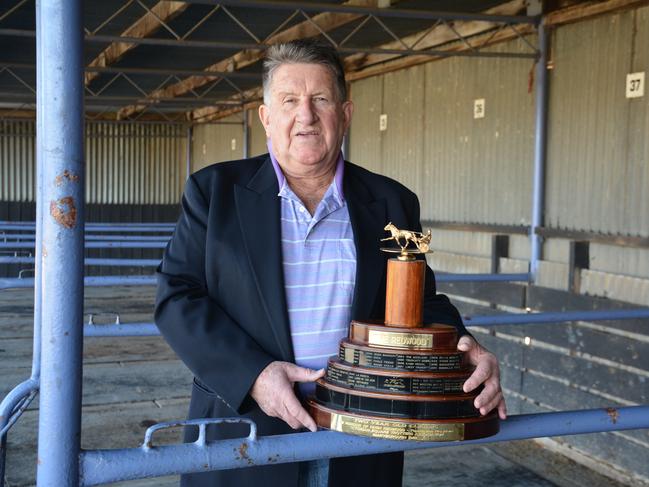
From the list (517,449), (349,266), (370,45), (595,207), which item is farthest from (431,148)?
(349,266)

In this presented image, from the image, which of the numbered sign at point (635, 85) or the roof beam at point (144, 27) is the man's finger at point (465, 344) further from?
the roof beam at point (144, 27)

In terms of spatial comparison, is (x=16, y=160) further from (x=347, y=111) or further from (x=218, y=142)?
(x=347, y=111)

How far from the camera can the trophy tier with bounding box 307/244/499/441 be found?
1429 millimetres

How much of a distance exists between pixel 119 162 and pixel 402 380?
18.1 m

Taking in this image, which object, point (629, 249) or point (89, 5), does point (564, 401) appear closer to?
point (629, 249)

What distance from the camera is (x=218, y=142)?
56.1 feet

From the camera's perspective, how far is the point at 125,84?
15.2 meters

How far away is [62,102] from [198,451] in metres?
0.61

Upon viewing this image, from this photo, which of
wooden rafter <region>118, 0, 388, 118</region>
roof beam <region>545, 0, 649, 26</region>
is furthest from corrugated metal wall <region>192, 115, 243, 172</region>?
roof beam <region>545, 0, 649, 26</region>

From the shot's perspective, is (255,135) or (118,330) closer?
(118,330)

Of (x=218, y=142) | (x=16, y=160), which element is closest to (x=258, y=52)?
(x=218, y=142)

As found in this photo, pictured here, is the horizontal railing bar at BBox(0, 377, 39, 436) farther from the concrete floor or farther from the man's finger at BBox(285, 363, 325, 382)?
the concrete floor

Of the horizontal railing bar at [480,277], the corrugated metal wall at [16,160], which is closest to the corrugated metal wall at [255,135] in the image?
the corrugated metal wall at [16,160]

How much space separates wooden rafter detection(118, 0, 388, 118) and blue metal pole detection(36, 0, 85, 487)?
22.1 feet
